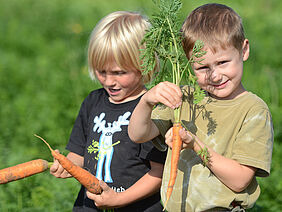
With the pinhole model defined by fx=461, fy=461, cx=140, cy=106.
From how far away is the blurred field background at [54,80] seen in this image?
384 centimetres

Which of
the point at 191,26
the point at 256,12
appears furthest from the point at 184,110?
the point at 256,12

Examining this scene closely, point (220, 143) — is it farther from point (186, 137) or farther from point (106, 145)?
point (106, 145)

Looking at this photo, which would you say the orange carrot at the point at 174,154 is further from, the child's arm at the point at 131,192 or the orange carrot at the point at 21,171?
the orange carrot at the point at 21,171

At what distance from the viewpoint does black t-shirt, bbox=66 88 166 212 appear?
2.72 meters

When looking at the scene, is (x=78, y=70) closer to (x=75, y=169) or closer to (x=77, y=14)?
(x=77, y=14)

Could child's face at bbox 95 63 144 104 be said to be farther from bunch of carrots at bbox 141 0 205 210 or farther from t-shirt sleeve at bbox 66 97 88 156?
bunch of carrots at bbox 141 0 205 210

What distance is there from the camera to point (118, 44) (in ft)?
9.15

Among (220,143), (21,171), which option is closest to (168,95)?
(220,143)

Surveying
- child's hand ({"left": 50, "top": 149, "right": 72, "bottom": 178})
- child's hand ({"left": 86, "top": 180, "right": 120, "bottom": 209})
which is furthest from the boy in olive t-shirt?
child's hand ({"left": 50, "top": 149, "right": 72, "bottom": 178})

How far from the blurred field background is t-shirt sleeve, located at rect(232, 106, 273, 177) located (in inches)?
32.8

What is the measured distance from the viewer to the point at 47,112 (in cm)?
555

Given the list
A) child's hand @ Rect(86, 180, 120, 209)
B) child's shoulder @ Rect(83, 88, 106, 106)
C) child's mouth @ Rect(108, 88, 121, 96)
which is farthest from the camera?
child's shoulder @ Rect(83, 88, 106, 106)

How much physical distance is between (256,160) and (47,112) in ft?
12.3

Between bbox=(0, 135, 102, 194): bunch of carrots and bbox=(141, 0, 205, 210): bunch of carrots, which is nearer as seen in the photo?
bbox=(141, 0, 205, 210): bunch of carrots
